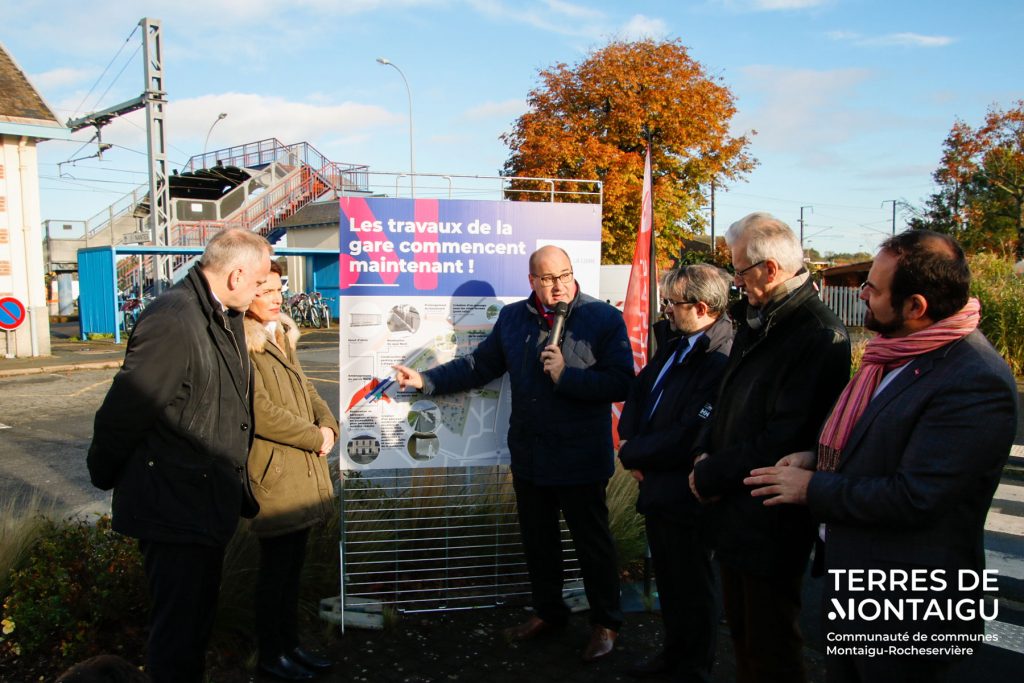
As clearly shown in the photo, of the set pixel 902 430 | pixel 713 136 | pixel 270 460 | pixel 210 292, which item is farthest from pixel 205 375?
pixel 713 136

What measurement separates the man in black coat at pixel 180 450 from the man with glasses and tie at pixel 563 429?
1314 mm

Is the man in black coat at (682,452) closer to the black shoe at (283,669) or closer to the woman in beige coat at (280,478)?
the woman in beige coat at (280,478)

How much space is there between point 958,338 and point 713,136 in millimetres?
17724

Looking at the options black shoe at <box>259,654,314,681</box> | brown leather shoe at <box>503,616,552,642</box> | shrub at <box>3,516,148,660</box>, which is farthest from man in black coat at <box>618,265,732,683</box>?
shrub at <box>3,516,148,660</box>

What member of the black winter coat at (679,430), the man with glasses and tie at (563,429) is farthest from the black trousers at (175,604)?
the black winter coat at (679,430)

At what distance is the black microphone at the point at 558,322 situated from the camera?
145 inches

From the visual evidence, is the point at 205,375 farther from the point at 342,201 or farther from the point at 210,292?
the point at 342,201

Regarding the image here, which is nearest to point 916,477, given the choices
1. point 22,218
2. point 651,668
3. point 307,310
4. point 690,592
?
point 690,592

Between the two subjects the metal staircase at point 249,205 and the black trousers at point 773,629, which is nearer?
the black trousers at point 773,629

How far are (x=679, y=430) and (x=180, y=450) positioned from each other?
1903mm

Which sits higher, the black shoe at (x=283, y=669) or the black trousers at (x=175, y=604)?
the black trousers at (x=175, y=604)

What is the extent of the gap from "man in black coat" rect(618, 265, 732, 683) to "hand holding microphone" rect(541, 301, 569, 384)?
0.40 meters

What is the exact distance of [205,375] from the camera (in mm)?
A: 2670

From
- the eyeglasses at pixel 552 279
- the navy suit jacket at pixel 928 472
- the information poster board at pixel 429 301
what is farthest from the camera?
the information poster board at pixel 429 301
